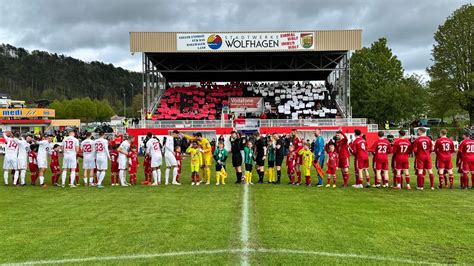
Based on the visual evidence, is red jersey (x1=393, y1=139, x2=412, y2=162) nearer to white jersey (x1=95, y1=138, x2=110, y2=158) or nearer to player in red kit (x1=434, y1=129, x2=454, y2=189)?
player in red kit (x1=434, y1=129, x2=454, y2=189)

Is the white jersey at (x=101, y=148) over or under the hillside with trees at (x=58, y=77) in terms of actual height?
under

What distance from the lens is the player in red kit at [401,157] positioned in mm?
13047

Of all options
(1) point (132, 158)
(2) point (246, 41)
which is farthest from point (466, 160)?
(2) point (246, 41)

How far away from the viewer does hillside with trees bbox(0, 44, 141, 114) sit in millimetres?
138125

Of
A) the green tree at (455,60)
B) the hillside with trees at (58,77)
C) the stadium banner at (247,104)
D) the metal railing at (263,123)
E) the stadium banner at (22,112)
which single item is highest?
the hillside with trees at (58,77)

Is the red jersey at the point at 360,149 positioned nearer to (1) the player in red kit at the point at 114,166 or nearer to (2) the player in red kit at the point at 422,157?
(2) the player in red kit at the point at 422,157

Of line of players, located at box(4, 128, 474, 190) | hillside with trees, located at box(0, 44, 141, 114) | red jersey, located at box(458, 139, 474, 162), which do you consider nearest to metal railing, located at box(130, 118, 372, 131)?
line of players, located at box(4, 128, 474, 190)

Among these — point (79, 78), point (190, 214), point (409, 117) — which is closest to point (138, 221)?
point (190, 214)

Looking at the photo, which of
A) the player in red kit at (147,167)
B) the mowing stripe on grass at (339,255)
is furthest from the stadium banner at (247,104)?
the mowing stripe on grass at (339,255)

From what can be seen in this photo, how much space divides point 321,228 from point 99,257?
3.90m

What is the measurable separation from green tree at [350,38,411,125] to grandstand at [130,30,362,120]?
7498 mm

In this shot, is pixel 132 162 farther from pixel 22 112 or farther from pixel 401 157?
pixel 22 112

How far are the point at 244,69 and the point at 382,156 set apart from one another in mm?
28237

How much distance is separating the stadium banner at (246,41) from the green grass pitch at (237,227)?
24.5m
